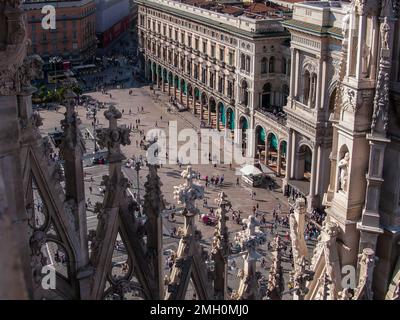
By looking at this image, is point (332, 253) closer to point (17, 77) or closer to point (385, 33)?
point (385, 33)

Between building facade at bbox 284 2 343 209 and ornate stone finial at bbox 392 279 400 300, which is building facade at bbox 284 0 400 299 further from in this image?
building facade at bbox 284 2 343 209

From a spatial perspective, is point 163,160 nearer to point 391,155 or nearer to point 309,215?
point 309,215

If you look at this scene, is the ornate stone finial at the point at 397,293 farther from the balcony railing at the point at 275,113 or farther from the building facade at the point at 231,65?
the balcony railing at the point at 275,113

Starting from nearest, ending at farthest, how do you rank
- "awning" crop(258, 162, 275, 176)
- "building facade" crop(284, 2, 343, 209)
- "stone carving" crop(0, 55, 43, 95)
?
"stone carving" crop(0, 55, 43, 95)
"building facade" crop(284, 2, 343, 209)
"awning" crop(258, 162, 275, 176)

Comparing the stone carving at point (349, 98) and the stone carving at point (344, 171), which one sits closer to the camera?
the stone carving at point (349, 98)

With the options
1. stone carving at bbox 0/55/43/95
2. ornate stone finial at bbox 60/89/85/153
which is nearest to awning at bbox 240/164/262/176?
ornate stone finial at bbox 60/89/85/153

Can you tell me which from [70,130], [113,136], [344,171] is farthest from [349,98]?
[70,130]

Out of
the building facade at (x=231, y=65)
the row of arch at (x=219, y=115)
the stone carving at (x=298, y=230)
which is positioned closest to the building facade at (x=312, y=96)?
the row of arch at (x=219, y=115)
